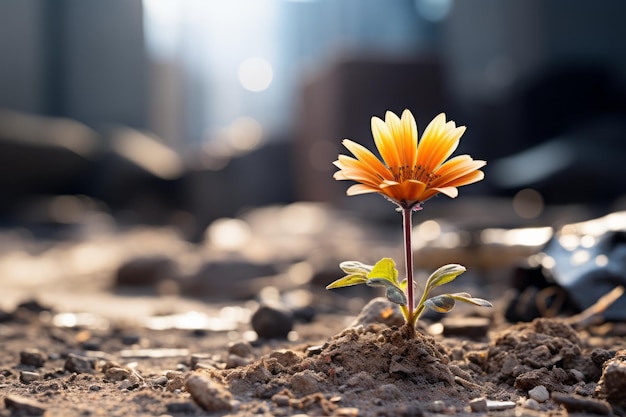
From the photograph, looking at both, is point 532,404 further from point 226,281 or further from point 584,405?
point 226,281

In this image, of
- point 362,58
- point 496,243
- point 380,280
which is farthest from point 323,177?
point 380,280

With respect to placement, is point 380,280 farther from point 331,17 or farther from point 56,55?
point 331,17

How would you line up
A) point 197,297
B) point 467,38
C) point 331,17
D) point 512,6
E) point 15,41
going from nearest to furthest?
point 197,297, point 512,6, point 467,38, point 15,41, point 331,17

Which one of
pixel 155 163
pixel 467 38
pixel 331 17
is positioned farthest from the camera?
pixel 331 17

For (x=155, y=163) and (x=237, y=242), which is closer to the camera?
(x=237, y=242)

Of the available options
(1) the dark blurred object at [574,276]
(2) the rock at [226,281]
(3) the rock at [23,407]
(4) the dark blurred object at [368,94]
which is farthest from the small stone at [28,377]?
(4) the dark blurred object at [368,94]

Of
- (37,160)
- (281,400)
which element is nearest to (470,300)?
(281,400)

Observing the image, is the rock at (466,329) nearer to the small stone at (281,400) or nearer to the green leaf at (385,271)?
the green leaf at (385,271)
